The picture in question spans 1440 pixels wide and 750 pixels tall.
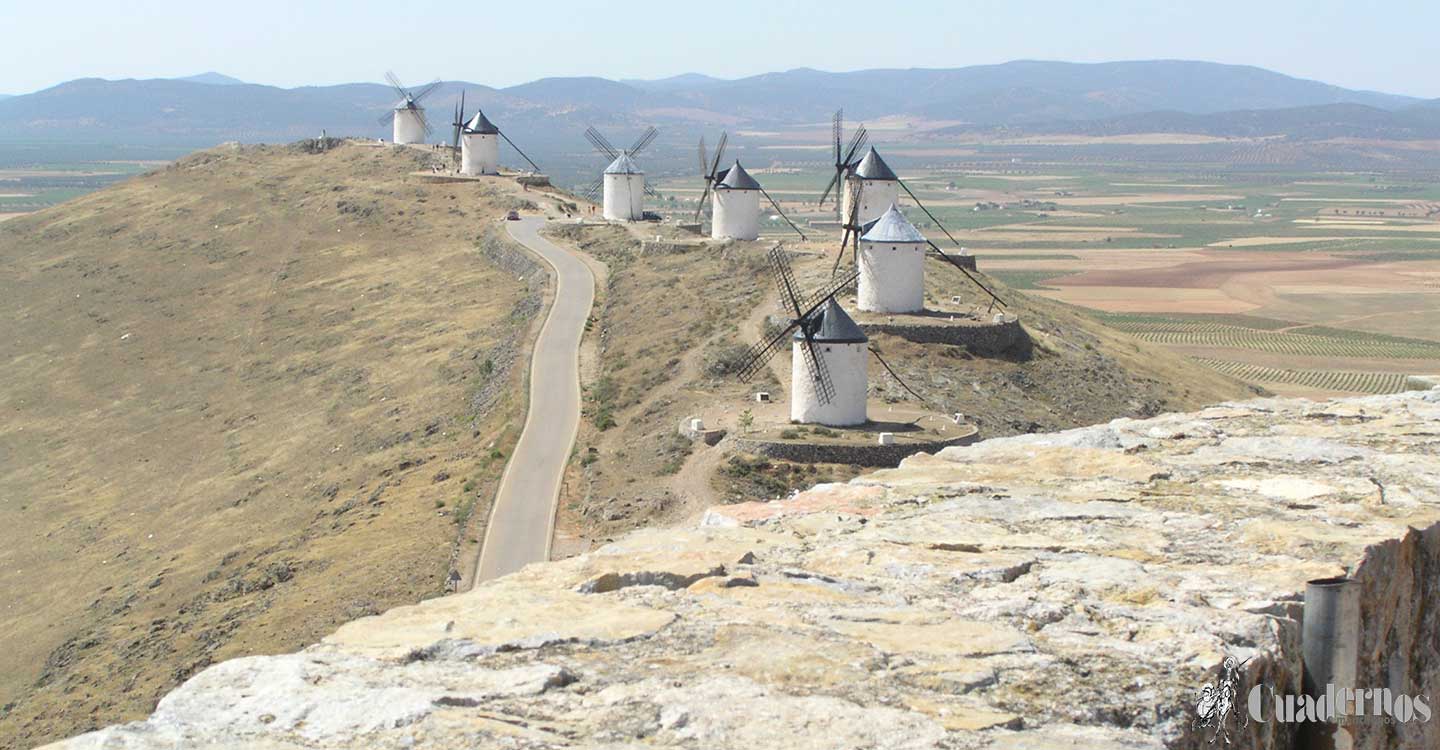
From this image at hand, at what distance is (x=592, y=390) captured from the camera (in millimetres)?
36375

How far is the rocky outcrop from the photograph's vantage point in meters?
6.63

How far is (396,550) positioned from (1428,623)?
66.0ft

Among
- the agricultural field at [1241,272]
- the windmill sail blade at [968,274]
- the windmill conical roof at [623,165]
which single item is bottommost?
the agricultural field at [1241,272]

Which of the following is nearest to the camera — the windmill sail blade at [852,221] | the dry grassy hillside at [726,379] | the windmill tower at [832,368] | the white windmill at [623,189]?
the dry grassy hillside at [726,379]

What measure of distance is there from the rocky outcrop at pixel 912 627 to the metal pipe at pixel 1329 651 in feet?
0.37

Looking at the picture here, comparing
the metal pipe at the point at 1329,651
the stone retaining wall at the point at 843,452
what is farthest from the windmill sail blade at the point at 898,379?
the metal pipe at the point at 1329,651

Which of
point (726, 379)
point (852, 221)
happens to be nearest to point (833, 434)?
point (726, 379)

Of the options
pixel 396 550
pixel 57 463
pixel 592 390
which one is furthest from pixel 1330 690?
pixel 57 463

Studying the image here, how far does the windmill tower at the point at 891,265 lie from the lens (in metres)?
37.6

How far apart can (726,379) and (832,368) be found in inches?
231

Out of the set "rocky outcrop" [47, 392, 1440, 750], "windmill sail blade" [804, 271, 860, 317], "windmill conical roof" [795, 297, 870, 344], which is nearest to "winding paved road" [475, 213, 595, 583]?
"windmill conical roof" [795, 297, 870, 344]

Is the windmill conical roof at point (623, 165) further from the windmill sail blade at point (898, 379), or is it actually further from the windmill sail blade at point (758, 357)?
the windmill sail blade at point (898, 379)

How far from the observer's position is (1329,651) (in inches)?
A: 305

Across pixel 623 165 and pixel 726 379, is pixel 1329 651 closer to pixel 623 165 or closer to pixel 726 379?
pixel 726 379
